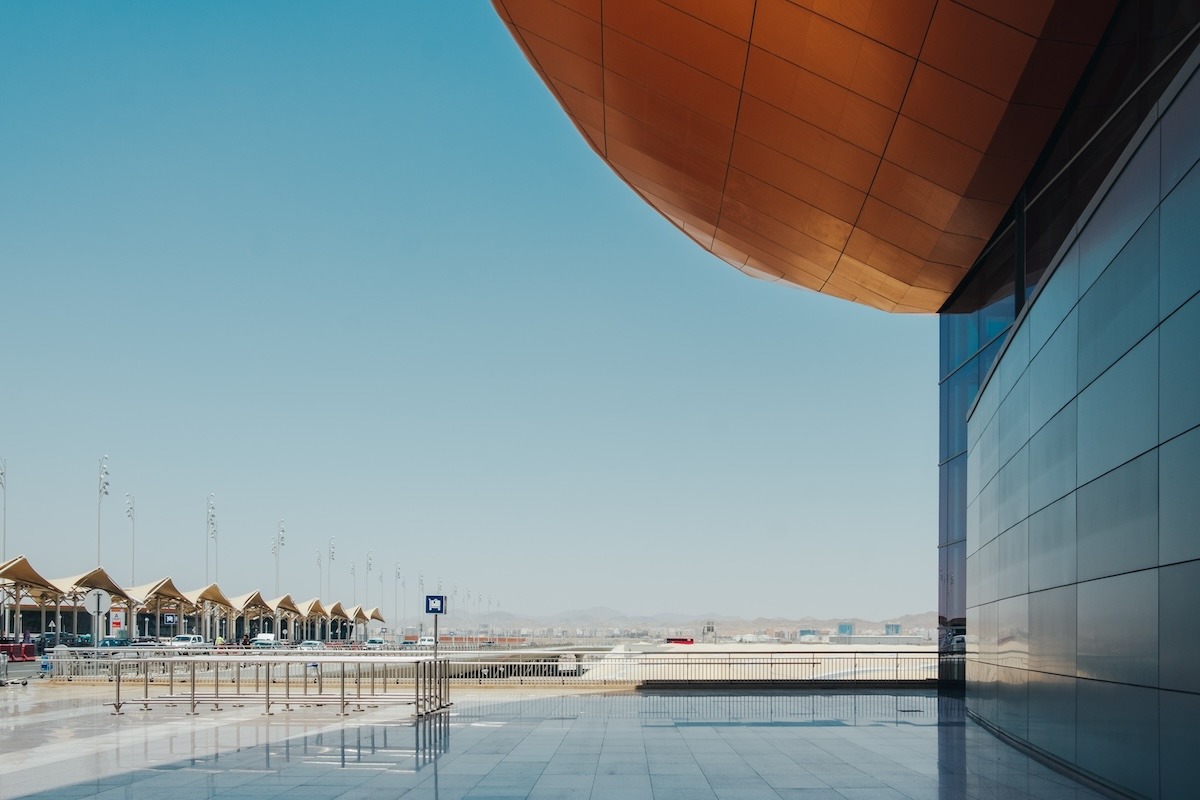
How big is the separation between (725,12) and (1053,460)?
23.9 ft

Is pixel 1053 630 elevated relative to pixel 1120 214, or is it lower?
lower

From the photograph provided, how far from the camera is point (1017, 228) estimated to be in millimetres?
17422

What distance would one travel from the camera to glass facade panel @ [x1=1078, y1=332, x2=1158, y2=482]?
384 inches

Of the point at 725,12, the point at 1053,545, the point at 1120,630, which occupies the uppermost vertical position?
the point at 725,12

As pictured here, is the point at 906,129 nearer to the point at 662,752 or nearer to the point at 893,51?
the point at 893,51

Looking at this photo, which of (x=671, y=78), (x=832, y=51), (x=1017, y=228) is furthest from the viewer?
(x=1017, y=228)

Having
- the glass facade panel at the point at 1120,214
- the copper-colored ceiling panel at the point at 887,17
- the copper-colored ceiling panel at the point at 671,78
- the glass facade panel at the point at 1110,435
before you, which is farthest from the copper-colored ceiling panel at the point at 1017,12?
the copper-colored ceiling panel at the point at 671,78

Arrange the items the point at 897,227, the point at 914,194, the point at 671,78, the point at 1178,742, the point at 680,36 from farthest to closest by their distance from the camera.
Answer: the point at 897,227
the point at 914,194
the point at 671,78
the point at 680,36
the point at 1178,742

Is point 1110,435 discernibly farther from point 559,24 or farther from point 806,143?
point 559,24

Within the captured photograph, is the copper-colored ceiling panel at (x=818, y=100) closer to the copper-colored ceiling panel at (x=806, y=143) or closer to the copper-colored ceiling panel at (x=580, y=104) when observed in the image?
the copper-colored ceiling panel at (x=806, y=143)

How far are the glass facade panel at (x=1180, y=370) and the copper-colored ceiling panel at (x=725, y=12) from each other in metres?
7.23

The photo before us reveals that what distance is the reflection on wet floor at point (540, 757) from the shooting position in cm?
1183

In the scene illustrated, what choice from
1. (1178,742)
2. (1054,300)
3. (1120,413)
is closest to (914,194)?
(1054,300)

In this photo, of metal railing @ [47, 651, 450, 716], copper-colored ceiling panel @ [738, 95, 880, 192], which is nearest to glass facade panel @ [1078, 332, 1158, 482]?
copper-colored ceiling panel @ [738, 95, 880, 192]
